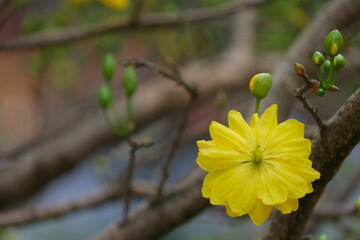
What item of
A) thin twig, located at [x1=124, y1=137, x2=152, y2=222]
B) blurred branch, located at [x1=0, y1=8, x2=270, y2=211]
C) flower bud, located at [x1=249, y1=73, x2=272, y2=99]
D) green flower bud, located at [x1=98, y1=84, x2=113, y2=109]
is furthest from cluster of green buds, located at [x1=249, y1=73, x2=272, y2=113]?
blurred branch, located at [x1=0, y1=8, x2=270, y2=211]

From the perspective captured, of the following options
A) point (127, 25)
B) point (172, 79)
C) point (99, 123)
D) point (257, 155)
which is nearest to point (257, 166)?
point (257, 155)

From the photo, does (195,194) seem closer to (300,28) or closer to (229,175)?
(229,175)

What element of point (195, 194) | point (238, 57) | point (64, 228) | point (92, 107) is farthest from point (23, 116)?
point (195, 194)

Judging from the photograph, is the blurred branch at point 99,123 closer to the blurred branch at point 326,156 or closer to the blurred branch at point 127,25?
the blurred branch at point 127,25

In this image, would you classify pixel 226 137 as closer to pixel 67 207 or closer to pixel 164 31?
pixel 67 207

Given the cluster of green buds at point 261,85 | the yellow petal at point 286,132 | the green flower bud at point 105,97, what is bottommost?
the yellow petal at point 286,132

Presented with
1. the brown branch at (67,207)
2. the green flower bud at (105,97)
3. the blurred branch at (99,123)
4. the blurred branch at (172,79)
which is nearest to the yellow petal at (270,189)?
the blurred branch at (172,79)
